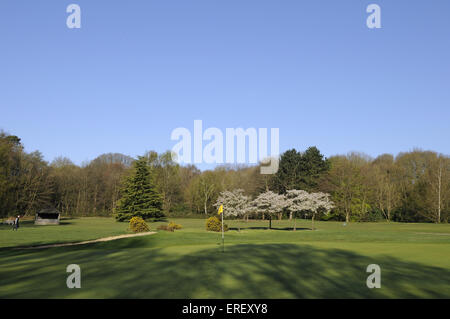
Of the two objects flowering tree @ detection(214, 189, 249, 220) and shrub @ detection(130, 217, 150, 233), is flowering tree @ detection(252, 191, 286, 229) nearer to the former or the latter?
flowering tree @ detection(214, 189, 249, 220)

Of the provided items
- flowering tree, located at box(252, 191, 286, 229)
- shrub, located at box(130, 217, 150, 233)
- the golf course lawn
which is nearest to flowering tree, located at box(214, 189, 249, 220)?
flowering tree, located at box(252, 191, 286, 229)

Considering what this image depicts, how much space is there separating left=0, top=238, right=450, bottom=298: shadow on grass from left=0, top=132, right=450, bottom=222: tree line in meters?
55.6

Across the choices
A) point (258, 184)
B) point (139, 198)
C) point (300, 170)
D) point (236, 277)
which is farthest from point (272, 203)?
point (300, 170)

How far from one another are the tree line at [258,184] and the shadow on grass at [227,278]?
182 ft

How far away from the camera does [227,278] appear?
442 inches

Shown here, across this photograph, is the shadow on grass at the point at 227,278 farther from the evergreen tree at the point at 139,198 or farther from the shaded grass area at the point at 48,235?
the evergreen tree at the point at 139,198

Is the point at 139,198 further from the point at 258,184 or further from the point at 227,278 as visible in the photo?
the point at 227,278

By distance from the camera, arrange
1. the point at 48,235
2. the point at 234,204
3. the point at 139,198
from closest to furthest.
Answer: the point at 48,235 < the point at 234,204 < the point at 139,198

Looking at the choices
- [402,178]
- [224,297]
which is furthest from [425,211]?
[224,297]

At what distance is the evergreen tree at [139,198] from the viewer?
235 ft

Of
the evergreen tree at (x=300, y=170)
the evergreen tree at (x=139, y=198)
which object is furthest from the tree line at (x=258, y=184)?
the evergreen tree at (x=139, y=198)

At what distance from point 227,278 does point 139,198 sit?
2523 inches

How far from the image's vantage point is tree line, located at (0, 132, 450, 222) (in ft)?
231

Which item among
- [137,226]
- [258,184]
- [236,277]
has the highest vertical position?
[258,184]
